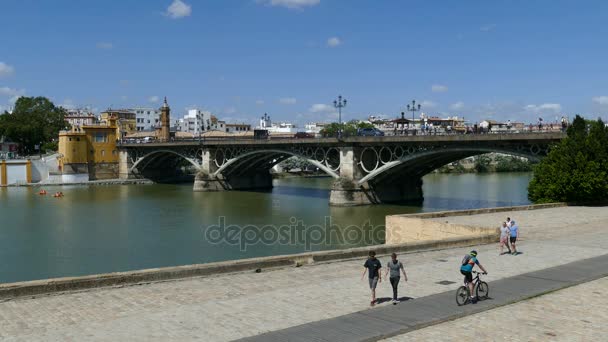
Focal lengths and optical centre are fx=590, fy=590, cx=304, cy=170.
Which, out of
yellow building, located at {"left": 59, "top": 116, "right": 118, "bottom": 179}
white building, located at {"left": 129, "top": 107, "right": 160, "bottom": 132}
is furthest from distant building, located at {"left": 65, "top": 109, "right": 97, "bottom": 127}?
yellow building, located at {"left": 59, "top": 116, "right": 118, "bottom": 179}

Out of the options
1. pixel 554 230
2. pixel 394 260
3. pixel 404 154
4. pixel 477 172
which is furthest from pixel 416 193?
pixel 477 172

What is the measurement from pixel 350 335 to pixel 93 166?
92167 mm

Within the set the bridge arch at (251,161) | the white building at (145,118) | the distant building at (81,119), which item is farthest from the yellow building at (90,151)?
the white building at (145,118)

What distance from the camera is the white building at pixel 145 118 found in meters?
173

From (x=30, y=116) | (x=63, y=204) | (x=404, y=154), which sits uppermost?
(x=30, y=116)

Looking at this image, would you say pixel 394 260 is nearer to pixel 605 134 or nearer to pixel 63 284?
pixel 63 284

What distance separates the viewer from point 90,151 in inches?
3782

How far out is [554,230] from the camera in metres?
25.2

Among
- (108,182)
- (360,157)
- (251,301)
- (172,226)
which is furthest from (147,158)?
(251,301)

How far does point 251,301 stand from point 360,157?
44.2 m

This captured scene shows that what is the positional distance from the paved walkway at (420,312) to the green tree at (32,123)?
110119mm

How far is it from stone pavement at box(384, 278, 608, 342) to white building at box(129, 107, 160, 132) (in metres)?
167

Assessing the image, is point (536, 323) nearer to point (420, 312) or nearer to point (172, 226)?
point (420, 312)

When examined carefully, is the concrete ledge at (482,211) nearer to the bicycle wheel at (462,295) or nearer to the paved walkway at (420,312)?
the paved walkway at (420,312)
